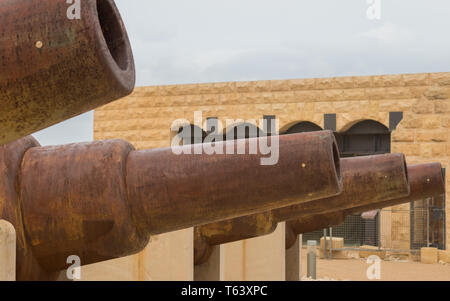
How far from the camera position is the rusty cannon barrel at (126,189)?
235 cm

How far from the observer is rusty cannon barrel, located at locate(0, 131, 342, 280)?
2.35m

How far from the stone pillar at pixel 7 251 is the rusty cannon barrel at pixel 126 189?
20 centimetres

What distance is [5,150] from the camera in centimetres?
234

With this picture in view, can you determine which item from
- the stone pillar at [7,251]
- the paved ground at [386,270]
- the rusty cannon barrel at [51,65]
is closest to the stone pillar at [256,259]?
the stone pillar at [7,251]

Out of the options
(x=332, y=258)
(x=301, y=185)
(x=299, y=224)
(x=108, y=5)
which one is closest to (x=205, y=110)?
(x=332, y=258)

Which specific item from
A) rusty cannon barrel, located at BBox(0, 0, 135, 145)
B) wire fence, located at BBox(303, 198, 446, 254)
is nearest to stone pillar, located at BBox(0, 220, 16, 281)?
rusty cannon barrel, located at BBox(0, 0, 135, 145)

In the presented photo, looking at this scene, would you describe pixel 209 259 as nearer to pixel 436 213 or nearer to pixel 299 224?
pixel 299 224

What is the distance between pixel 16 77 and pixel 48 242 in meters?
1.27

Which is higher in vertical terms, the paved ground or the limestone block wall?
the limestone block wall

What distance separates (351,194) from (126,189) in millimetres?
2251

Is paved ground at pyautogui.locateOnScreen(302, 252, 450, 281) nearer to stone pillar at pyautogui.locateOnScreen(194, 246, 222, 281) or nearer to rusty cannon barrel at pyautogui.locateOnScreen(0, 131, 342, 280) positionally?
stone pillar at pyautogui.locateOnScreen(194, 246, 222, 281)

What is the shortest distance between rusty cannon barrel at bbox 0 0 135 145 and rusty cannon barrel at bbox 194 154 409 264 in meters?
3.08

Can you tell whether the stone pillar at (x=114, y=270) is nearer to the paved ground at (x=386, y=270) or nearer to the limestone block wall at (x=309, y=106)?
the paved ground at (x=386, y=270)

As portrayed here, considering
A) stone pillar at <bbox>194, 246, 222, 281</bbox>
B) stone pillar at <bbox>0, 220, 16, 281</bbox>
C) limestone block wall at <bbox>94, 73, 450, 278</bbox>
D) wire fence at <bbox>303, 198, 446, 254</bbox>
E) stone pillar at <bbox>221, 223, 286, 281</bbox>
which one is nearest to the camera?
stone pillar at <bbox>0, 220, 16, 281</bbox>
